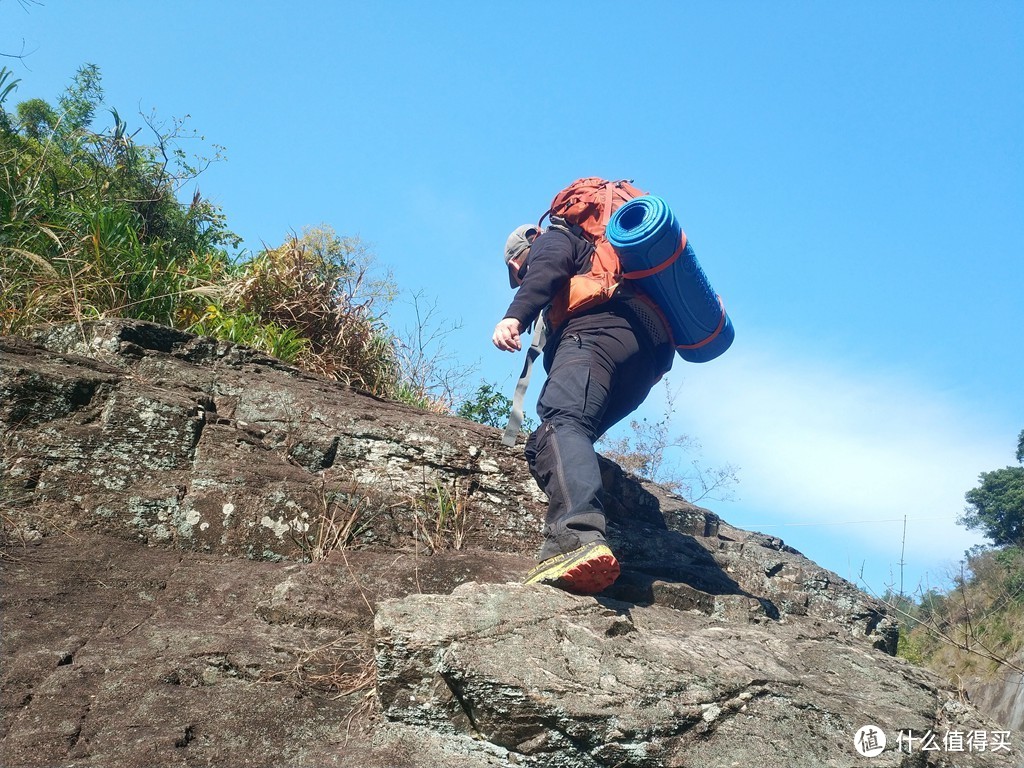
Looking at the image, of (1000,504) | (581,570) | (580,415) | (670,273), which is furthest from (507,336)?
(1000,504)

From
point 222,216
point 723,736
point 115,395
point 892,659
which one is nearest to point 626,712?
point 723,736

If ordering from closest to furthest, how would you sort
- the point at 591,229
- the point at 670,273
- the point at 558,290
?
the point at 670,273 → the point at 558,290 → the point at 591,229

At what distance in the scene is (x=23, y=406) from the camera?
12.7 ft

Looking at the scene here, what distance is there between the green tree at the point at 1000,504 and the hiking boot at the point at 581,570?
21.5m

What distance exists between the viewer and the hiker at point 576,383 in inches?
134

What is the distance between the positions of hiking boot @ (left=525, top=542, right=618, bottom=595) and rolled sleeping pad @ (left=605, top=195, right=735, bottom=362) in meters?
1.40

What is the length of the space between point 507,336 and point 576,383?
0.39 meters

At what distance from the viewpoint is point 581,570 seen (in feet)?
10.8

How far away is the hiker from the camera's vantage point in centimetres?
341

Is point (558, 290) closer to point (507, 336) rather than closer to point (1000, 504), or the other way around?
point (507, 336)

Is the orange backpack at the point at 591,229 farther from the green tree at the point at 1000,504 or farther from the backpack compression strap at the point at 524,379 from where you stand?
the green tree at the point at 1000,504

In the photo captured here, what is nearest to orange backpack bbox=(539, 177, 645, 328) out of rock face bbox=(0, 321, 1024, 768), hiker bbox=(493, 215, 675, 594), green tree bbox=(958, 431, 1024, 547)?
hiker bbox=(493, 215, 675, 594)

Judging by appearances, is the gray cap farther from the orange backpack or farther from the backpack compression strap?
the backpack compression strap

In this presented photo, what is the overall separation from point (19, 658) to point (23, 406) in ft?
4.96
